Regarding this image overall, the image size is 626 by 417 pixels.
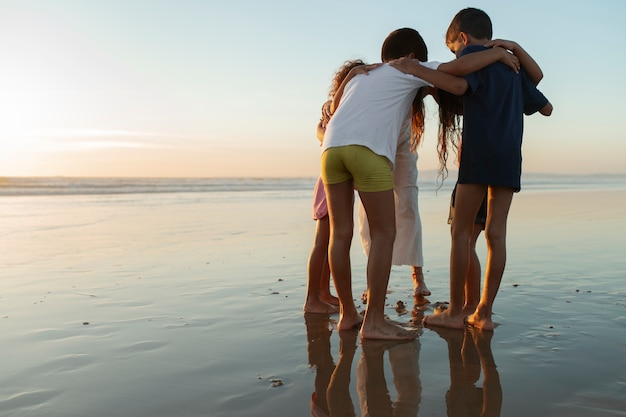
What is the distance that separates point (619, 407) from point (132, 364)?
85.6 inches

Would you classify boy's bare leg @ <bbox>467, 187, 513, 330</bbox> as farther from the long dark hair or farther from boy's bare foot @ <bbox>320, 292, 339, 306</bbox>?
boy's bare foot @ <bbox>320, 292, 339, 306</bbox>

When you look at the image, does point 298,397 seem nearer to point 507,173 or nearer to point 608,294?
point 507,173

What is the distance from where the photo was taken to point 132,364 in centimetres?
286

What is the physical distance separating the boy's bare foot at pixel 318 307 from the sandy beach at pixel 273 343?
0.29 ft

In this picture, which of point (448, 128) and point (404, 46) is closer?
point (404, 46)

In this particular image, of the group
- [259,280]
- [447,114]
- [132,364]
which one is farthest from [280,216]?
[132,364]

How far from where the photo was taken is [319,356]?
9.88ft

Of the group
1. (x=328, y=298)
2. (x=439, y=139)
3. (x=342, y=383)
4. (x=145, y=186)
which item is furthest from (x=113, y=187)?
(x=342, y=383)

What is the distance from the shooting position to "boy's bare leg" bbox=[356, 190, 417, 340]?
3361 millimetres

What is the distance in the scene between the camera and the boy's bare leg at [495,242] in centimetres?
357

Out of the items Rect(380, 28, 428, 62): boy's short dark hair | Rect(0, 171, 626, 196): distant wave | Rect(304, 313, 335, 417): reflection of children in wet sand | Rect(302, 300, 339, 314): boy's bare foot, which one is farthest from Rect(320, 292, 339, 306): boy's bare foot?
Rect(0, 171, 626, 196): distant wave

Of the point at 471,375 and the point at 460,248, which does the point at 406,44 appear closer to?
the point at 460,248

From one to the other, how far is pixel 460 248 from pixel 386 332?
74cm

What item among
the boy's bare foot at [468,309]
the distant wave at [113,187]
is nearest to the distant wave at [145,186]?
the distant wave at [113,187]
